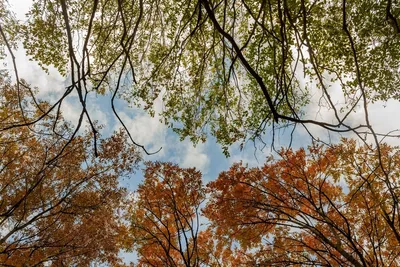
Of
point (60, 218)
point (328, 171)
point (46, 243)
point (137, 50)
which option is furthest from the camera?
point (60, 218)

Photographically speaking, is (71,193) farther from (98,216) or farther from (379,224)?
(379,224)

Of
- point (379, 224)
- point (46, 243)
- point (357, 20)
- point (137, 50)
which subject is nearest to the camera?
point (357, 20)

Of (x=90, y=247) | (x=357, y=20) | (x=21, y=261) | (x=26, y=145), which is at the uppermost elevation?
(x=26, y=145)

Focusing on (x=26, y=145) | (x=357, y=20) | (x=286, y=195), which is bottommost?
(x=286, y=195)

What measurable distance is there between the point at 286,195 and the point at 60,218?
836 cm

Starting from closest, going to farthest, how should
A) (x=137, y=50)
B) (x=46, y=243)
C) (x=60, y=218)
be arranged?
(x=137, y=50), (x=46, y=243), (x=60, y=218)

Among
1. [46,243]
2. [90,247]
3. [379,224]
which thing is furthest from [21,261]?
[379,224]

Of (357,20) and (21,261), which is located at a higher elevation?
(357,20)

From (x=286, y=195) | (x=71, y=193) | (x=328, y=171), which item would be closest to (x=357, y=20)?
(x=328, y=171)

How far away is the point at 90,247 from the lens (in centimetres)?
1109

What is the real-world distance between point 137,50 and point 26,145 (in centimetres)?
644

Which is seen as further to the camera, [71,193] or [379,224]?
[71,193]

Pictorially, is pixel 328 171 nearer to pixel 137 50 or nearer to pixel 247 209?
pixel 247 209

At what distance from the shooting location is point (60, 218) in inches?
433
